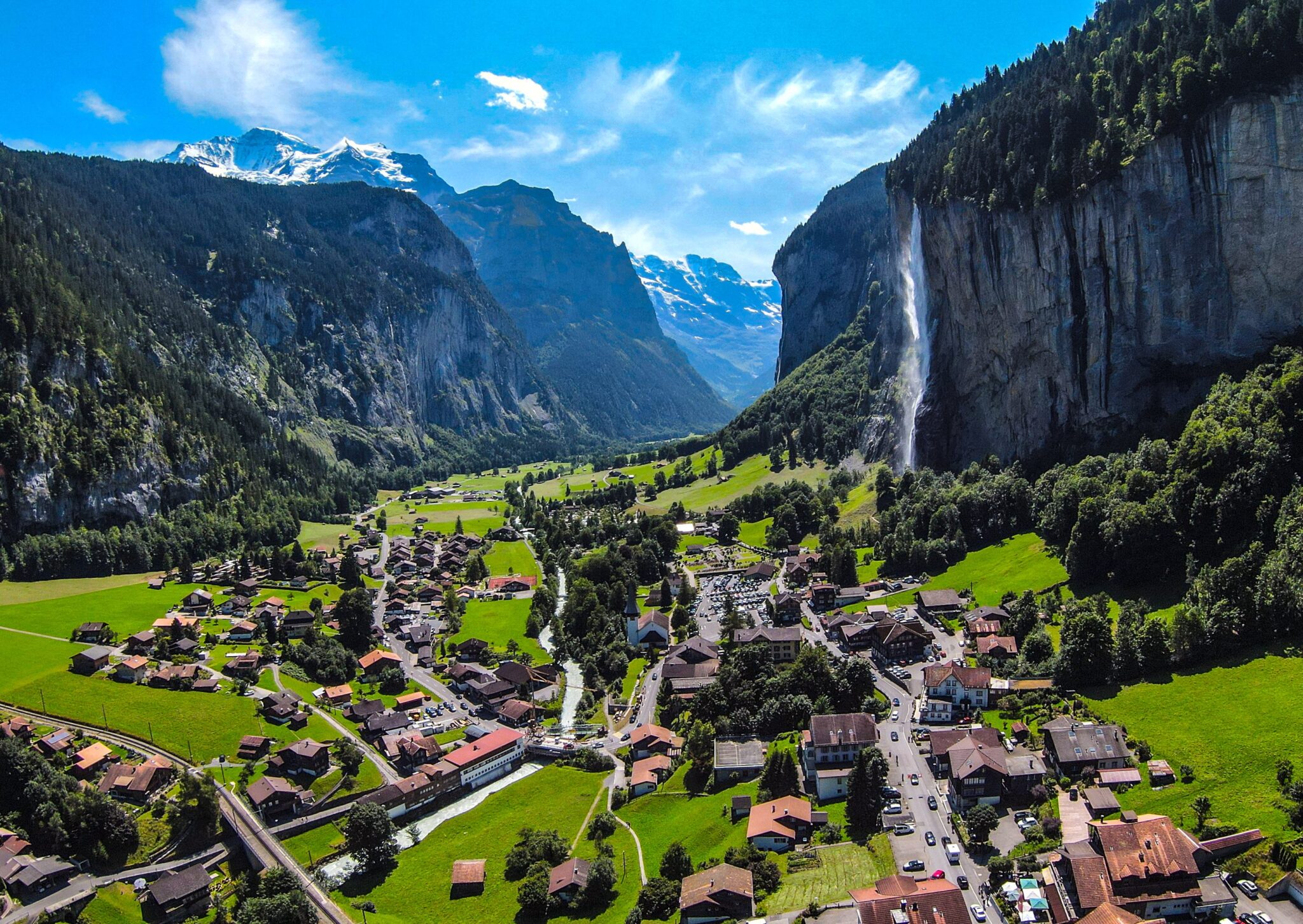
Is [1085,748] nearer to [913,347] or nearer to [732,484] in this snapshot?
[913,347]

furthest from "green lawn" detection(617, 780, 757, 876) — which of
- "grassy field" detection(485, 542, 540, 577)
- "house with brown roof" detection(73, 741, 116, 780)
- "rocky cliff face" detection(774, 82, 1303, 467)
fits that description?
"grassy field" detection(485, 542, 540, 577)

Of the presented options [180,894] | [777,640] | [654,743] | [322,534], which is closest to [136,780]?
[180,894]

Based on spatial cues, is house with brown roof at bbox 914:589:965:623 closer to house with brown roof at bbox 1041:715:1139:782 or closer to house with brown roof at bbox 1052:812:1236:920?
house with brown roof at bbox 1041:715:1139:782

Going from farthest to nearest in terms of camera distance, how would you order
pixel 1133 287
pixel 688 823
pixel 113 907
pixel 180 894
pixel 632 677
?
1. pixel 1133 287
2. pixel 632 677
3. pixel 688 823
4. pixel 113 907
5. pixel 180 894

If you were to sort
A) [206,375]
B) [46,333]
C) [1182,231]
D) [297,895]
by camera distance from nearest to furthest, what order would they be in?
[297,895], [1182,231], [46,333], [206,375]

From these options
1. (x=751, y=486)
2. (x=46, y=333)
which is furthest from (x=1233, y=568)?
(x=46, y=333)

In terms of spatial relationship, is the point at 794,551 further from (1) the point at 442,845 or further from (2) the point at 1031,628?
(1) the point at 442,845
